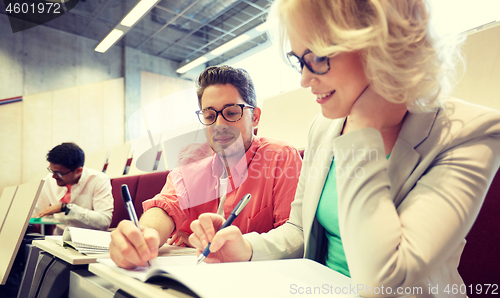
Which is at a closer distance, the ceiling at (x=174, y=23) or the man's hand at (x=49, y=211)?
the man's hand at (x=49, y=211)

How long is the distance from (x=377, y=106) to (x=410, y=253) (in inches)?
8.1

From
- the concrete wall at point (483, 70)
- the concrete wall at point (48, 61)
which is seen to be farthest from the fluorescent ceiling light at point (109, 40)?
the concrete wall at point (483, 70)

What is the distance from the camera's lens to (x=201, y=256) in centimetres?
48

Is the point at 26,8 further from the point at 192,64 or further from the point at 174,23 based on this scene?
the point at 192,64

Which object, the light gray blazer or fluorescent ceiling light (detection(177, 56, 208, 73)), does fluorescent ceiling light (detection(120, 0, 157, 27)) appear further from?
the light gray blazer

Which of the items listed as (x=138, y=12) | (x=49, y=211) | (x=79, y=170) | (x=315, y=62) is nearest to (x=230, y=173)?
(x=315, y=62)

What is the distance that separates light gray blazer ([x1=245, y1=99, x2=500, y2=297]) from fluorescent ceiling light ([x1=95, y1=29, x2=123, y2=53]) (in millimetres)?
5857

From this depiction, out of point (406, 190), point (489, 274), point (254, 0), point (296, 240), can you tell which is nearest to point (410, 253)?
point (406, 190)

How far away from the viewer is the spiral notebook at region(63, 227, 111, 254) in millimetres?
583

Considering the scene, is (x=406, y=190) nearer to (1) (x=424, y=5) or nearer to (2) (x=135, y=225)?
(1) (x=424, y=5)

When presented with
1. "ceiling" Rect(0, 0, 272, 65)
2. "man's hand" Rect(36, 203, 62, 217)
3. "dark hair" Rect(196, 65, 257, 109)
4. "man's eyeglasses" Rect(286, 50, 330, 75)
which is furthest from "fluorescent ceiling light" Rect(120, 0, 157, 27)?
"man's eyeglasses" Rect(286, 50, 330, 75)

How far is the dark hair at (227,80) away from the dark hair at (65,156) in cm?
144

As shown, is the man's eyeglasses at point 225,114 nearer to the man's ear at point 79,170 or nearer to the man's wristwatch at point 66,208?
the man's wristwatch at point 66,208

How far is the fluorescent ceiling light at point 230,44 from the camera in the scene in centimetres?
577
